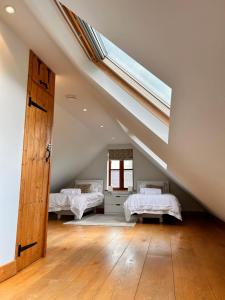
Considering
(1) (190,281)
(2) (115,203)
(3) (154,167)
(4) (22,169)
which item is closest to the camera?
(1) (190,281)

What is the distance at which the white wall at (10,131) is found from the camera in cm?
212

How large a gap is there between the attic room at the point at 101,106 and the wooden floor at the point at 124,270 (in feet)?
0.04

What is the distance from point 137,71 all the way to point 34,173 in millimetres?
1528

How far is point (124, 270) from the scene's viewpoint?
234cm

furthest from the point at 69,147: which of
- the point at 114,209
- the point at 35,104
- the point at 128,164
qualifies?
the point at 35,104

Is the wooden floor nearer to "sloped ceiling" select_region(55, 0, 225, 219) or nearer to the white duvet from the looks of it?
"sloped ceiling" select_region(55, 0, 225, 219)

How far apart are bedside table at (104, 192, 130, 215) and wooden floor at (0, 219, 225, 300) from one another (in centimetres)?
329

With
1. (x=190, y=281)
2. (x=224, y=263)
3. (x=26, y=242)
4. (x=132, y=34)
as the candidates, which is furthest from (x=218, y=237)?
(x=132, y=34)

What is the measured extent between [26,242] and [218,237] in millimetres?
3105

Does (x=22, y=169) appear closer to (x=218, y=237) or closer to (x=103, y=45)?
(x=103, y=45)

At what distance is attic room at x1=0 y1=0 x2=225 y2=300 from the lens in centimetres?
101

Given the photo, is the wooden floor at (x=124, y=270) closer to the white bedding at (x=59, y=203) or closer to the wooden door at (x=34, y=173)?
the wooden door at (x=34, y=173)

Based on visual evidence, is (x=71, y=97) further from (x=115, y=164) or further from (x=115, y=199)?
(x=115, y=164)

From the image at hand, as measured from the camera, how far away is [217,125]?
1.30 m
